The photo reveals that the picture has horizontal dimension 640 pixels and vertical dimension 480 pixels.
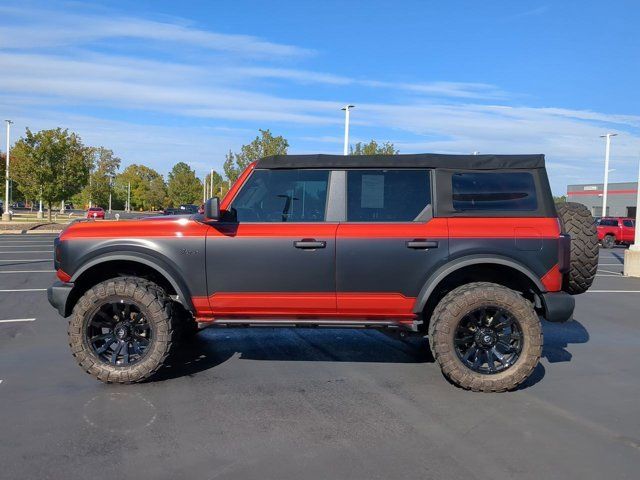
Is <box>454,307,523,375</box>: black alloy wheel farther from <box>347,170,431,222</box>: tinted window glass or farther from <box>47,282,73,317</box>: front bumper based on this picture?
<box>47,282,73,317</box>: front bumper

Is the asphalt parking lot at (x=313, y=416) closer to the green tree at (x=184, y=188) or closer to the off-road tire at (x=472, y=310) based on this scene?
the off-road tire at (x=472, y=310)

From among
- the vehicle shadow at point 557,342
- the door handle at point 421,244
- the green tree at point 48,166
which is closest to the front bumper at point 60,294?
the door handle at point 421,244

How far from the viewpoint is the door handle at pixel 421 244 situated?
4777mm

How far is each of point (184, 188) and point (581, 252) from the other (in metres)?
78.0

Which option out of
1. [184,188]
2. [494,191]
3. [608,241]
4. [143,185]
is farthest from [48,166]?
[143,185]

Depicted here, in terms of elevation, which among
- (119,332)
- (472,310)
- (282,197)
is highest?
(282,197)

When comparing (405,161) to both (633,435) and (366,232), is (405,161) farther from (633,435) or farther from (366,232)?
(633,435)

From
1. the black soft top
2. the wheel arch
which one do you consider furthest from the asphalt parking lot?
the black soft top

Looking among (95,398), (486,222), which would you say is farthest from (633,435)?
(95,398)

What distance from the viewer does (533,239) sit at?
4.75 metres

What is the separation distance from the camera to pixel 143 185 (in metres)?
99.1

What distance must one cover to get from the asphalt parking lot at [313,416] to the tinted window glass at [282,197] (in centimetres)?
154

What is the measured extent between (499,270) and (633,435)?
1.72 m

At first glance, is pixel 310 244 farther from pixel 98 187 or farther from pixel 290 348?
pixel 98 187
